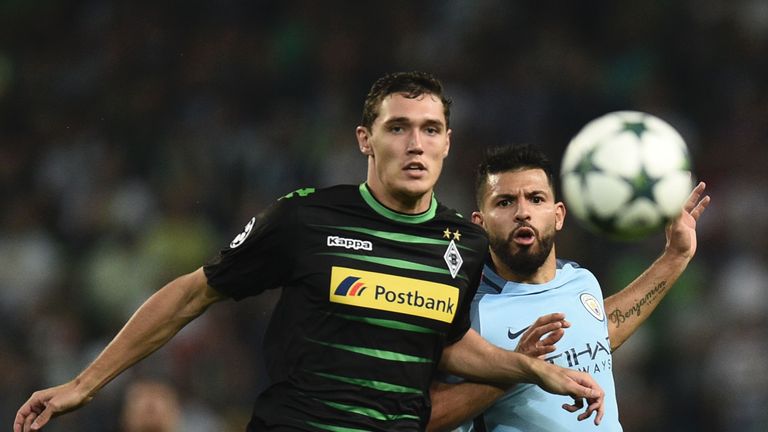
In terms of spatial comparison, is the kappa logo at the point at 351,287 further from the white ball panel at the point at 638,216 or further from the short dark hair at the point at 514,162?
the white ball panel at the point at 638,216

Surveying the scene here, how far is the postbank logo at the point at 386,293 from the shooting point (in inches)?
176

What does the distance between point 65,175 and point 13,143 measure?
1.99 feet

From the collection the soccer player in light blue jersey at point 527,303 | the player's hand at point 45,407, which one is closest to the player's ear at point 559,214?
the soccer player in light blue jersey at point 527,303

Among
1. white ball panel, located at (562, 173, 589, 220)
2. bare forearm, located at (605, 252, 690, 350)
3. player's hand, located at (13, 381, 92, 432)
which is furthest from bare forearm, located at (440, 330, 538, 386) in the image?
player's hand, located at (13, 381, 92, 432)

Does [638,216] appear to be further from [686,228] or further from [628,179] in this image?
[686,228]

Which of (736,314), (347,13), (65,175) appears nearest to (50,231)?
(65,175)

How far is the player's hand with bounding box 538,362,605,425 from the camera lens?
456 centimetres

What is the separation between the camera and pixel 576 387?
4.56m

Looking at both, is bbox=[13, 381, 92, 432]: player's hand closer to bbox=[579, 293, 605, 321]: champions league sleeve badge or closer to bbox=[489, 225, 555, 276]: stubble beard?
bbox=[489, 225, 555, 276]: stubble beard

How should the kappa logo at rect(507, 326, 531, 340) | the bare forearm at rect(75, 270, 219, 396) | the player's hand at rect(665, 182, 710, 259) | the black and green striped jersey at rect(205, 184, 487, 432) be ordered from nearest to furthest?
1. the black and green striped jersey at rect(205, 184, 487, 432)
2. the bare forearm at rect(75, 270, 219, 396)
3. the kappa logo at rect(507, 326, 531, 340)
4. the player's hand at rect(665, 182, 710, 259)

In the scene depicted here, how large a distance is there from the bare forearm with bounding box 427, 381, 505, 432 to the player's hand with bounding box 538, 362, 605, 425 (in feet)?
0.96

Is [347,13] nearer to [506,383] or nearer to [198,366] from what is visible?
[198,366]

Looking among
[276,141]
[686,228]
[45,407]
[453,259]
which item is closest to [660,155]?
[686,228]

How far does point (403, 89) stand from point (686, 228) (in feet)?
5.11
